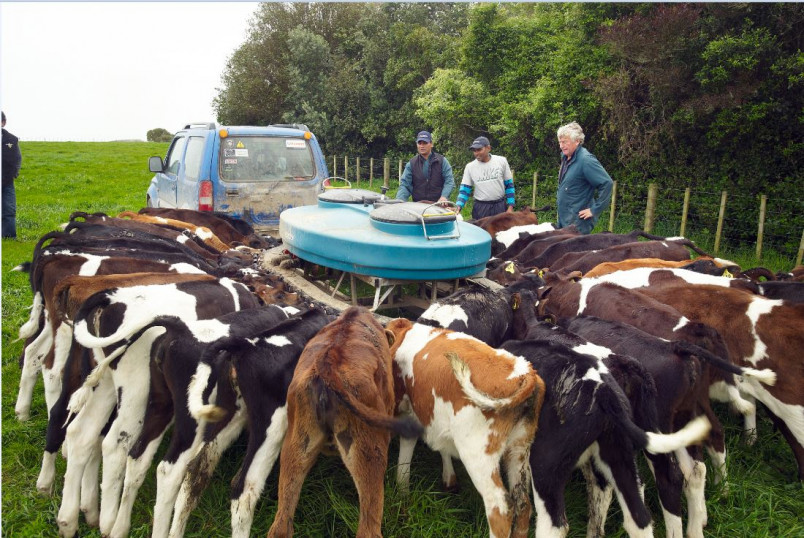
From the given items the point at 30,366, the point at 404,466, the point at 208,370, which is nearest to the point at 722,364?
the point at 404,466

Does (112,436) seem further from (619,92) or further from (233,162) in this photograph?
(619,92)

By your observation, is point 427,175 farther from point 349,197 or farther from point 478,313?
point 478,313

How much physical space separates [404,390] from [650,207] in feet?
35.1

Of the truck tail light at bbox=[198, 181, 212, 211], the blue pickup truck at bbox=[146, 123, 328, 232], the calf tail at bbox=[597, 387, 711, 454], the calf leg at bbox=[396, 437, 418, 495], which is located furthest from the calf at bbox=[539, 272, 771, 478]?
the truck tail light at bbox=[198, 181, 212, 211]

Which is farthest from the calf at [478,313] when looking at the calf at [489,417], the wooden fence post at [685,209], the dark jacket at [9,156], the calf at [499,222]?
the dark jacket at [9,156]

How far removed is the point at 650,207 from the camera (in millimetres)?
12836

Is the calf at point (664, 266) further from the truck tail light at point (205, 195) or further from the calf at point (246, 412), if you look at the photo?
the truck tail light at point (205, 195)

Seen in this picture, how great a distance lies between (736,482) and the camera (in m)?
4.09

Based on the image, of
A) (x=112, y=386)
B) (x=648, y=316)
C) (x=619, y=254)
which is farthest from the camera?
(x=619, y=254)

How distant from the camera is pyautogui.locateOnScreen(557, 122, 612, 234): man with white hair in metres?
7.60

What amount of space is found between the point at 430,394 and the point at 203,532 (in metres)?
1.61

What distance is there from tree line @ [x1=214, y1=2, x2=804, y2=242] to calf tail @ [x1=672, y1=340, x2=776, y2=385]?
341 inches

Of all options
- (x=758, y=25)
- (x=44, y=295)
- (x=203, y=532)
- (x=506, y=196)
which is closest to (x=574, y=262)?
(x=506, y=196)

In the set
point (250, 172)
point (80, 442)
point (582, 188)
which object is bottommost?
point (80, 442)
